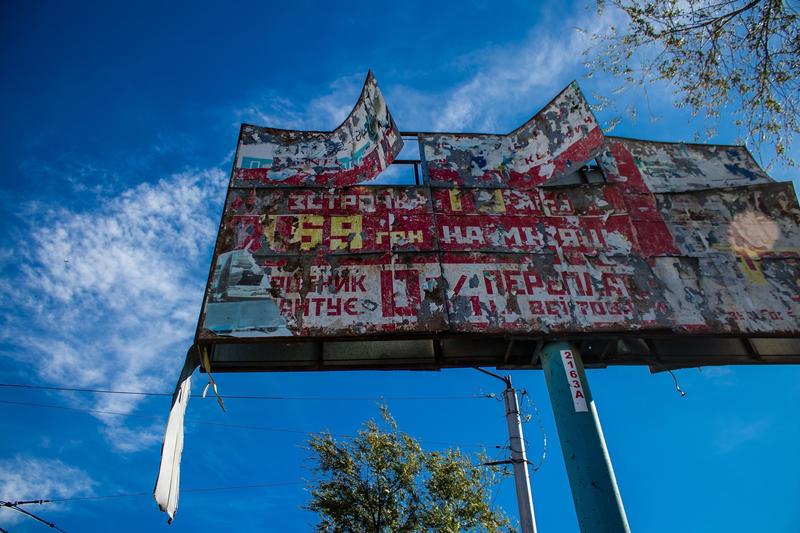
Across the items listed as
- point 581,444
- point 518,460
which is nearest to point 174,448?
point 581,444

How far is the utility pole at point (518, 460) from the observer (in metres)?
8.79

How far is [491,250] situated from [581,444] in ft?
8.63

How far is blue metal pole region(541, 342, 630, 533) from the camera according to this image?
5.06m

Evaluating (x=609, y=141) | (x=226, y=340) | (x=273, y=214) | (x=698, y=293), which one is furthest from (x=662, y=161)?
(x=226, y=340)

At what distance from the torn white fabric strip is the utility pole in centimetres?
540

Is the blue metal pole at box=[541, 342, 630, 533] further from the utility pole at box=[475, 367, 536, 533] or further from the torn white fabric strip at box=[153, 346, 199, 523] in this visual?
Answer: the torn white fabric strip at box=[153, 346, 199, 523]

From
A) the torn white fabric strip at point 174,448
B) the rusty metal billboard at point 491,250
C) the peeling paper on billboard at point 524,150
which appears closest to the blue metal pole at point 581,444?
the rusty metal billboard at point 491,250

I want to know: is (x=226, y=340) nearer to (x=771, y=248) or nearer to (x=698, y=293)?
(x=698, y=293)

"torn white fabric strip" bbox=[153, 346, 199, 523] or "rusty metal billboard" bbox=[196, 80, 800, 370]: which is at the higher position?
"rusty metal billboard" bbox=[196, 80, 800, 370]

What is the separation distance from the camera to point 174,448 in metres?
5.63

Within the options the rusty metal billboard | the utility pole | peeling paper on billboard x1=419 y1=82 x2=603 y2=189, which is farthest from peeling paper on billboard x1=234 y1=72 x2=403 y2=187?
the utility pole

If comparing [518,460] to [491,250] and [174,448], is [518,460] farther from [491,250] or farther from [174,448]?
[174,448]

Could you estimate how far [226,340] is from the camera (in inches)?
231

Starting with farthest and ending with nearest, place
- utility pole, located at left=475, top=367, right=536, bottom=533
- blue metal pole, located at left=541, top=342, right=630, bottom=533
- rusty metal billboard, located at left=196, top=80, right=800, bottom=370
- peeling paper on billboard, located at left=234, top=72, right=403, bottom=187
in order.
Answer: utility pole, located at left=475, top=367, right=536, bottom=533 < peeling paper on billboard, located at left=234, top=72, right=403, bottom=187 < rusty metal billboard, located at left=196, top=80, right=800, bottom=370 < blue metal pole, located at left=541, top=342, right=630, bottom=533
